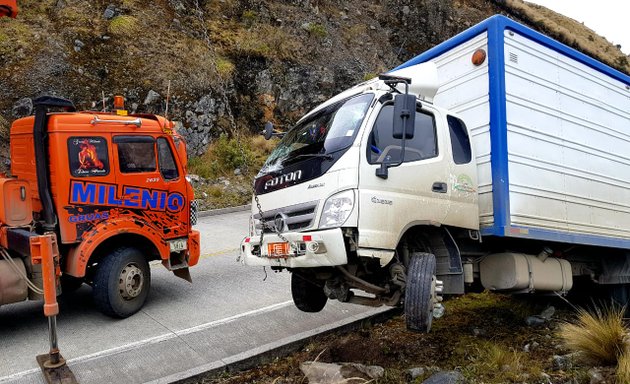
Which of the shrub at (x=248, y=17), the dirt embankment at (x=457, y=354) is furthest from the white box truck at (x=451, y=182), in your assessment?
the shrub at (x=248, y=17)

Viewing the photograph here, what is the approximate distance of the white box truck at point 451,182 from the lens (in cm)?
448

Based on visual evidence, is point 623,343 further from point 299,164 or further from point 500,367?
point 299,164

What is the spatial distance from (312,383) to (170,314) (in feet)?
9.86

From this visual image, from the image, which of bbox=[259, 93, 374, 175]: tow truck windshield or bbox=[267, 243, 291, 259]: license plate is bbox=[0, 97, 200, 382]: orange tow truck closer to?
bbox=[259, 93, 374, 175]: tow truck windshield

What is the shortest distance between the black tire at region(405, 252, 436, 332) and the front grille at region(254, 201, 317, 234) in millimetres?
1001

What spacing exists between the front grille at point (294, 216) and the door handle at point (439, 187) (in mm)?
1245

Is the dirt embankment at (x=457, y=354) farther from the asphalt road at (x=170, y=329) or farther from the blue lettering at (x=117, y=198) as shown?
the blue lettering at (x=117, y=198)

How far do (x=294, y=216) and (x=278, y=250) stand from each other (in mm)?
351

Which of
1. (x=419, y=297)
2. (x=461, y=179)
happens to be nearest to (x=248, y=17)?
(x=461, y=179)

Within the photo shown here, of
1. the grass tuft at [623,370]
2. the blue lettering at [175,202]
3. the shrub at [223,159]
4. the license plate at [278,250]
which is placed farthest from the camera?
the shrub at [223,159]

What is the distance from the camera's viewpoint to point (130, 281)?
6.92 meters

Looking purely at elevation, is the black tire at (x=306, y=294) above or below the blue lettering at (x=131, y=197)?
below

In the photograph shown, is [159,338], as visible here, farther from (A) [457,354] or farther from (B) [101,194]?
(A) [457,354]

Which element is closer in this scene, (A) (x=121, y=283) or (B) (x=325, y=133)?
(B) (x=325, y=133)
